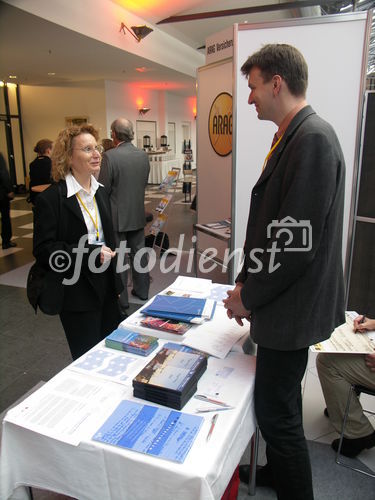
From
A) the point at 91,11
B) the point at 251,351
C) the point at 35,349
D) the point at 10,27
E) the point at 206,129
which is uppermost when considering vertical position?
the point at 91,11

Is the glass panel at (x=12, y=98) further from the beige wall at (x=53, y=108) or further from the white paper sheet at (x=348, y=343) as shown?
the white paper sheet at (x=348, y=343)

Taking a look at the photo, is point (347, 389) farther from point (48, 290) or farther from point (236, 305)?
point (48, 290)

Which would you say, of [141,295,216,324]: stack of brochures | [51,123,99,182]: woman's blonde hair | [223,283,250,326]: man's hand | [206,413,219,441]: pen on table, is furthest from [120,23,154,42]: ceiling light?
[206,413,219,441]: pen on table

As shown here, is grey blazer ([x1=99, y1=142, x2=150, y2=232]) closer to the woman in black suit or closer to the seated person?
the woman in black suit

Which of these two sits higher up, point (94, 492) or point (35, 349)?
point (94, 492)

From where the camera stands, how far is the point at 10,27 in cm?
536

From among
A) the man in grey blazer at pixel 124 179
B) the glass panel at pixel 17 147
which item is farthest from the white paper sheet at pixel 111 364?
the glass panel at pixel 17 147

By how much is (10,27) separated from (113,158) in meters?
3.46

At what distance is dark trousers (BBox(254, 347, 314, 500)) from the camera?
1.20 metres

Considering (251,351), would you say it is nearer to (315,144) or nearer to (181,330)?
(181,330)

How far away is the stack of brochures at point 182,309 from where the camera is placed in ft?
5.35

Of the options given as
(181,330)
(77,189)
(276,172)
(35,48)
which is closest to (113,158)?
(77,189)

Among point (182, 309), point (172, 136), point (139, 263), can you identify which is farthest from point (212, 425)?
point (172, 136)

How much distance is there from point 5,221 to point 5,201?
323mm
